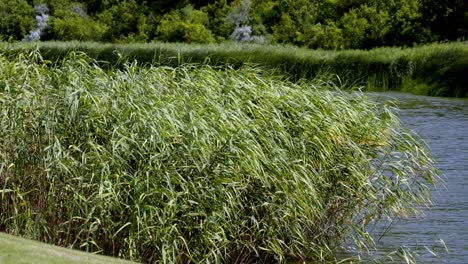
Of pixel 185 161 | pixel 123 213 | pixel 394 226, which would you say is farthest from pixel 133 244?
pixel 394 226

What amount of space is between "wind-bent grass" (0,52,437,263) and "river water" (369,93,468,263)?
0.59 meters

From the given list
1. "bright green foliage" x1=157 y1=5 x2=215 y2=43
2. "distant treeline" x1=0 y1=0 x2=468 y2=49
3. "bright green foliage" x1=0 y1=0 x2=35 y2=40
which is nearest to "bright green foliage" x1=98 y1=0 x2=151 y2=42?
"distant treeline" x1=0 y1=0 x2=468 y2=49

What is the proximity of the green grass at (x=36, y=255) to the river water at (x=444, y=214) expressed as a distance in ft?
12.4

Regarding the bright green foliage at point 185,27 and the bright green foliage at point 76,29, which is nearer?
the bright green foliage at point 185,27

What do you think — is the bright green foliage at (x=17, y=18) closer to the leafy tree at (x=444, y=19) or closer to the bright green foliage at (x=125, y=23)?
the bright green foliage at (x=125, y=23)

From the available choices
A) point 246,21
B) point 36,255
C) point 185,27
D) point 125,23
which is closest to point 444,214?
point 36,255

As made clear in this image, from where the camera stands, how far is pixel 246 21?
43.2m

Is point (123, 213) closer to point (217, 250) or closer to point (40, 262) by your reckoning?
point (217, 250)

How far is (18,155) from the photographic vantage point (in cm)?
787

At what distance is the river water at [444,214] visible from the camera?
9398 mm

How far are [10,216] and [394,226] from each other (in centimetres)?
432

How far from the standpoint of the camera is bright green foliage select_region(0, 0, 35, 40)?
4556 cm

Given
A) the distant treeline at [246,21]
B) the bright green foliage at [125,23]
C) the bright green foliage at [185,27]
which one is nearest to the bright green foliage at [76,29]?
the distant treeline at [246,21]

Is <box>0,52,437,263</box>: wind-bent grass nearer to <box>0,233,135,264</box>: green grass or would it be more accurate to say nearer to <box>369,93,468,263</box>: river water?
<box>369,93,468,263</box>: river water
